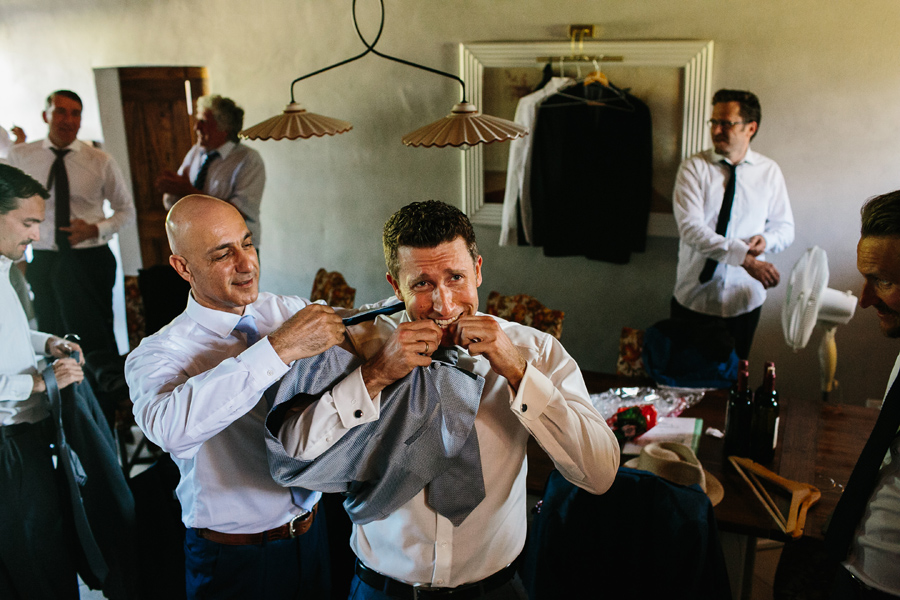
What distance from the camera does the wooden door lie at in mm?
5461

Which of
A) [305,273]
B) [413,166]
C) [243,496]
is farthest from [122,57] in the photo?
[243,496]

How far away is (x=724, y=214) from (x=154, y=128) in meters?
4.59

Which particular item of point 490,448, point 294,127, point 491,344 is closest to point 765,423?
point 490,448

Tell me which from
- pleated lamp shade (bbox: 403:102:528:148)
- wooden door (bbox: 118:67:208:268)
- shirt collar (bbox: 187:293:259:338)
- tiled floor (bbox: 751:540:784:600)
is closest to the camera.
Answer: shirt collar (bbox: 187:293:259:338)

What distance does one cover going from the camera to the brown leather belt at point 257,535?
1.88 metres

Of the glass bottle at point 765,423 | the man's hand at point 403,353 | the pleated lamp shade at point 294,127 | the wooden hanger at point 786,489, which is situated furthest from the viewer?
the pleated lamp shade at point 294,127

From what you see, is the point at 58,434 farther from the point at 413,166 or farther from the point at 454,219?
the point at 413,166

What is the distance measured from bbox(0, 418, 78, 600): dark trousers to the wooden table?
1831mm

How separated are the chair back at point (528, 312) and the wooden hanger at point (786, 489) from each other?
1374mm

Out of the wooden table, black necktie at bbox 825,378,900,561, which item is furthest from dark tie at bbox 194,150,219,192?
black necktie at bbox 825,378,900,561

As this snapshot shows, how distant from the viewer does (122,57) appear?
5.51 m

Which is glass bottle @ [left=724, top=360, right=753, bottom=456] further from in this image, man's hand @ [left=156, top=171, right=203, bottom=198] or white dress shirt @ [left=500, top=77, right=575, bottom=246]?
man's hand @ [left=156, top=171, right=203, bottom=198]

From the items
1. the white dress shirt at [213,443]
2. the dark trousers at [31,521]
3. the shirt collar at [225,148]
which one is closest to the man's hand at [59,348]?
the dark trousers at [31,521]

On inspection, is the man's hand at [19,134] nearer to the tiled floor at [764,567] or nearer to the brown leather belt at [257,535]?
the brown leather belt at [257,535]
